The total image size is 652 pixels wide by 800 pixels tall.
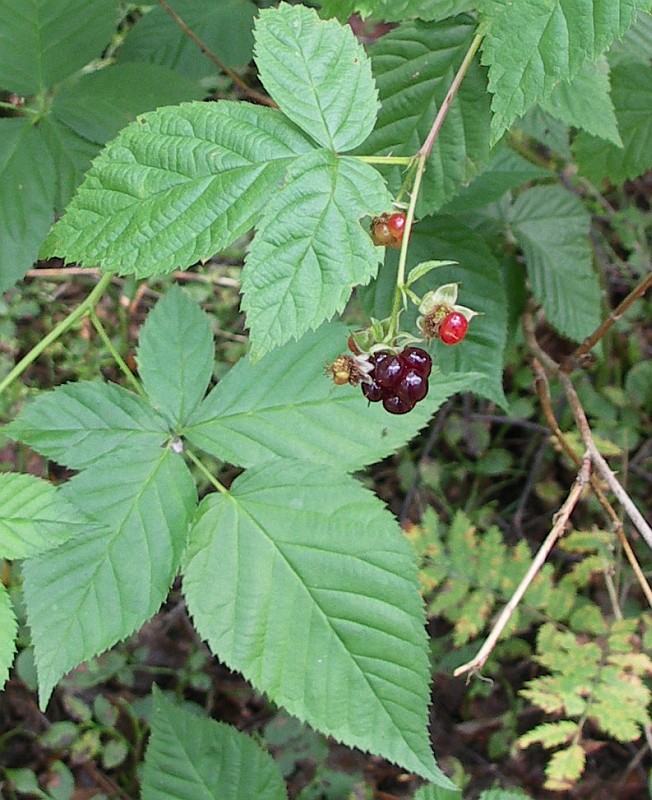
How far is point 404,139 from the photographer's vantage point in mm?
1316

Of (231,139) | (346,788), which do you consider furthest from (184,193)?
(346,788)

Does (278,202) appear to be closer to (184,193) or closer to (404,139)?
(184,193)

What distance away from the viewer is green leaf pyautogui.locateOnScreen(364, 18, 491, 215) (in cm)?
128

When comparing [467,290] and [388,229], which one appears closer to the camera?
[388,229]

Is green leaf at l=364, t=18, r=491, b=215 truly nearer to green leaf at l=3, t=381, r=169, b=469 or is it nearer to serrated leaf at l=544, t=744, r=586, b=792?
green leaf at l=3, t=381, r=169, b=469

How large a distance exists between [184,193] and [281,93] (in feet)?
0.59

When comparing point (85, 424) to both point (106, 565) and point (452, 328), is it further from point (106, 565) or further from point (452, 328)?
Result: point (452, 328)

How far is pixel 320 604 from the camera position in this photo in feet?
3.99

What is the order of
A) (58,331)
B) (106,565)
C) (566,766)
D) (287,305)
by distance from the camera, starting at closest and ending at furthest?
(287,305), (106,565), (58,331), (566,766)

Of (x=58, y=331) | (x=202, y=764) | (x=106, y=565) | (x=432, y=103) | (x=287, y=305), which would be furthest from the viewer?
(x=202, y=764)

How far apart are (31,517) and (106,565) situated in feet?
0.48

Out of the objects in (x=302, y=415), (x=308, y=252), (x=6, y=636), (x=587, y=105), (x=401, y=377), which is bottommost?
(x=6, y=636)

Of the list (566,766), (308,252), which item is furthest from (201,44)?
(566,766)

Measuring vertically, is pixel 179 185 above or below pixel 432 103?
below
